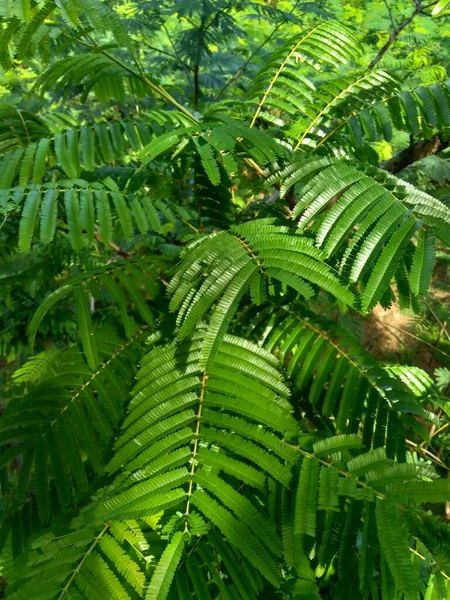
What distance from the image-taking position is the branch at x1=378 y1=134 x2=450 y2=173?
1.49m

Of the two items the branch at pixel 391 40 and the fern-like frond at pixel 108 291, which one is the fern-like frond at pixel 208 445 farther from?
the branch at pixel 391 40

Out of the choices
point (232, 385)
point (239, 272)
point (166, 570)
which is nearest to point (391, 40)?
point (239, 272)

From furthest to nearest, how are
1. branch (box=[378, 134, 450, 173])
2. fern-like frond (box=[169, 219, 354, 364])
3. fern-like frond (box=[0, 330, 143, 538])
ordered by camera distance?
branch (box=[378, 134, 450, 173]) → fern-like frond (box=[0, 330, 143, 538]) → fern-like frond (box=[169, 219, 354, 364])

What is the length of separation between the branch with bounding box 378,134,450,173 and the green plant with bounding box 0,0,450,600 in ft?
0.07

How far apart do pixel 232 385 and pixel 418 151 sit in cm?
107

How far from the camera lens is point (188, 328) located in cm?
99

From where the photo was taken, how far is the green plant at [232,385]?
808 mm

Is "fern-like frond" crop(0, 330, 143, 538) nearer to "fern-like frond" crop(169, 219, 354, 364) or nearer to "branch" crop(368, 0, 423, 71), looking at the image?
"fern-like frond" crop(169, 219, 354, 364)

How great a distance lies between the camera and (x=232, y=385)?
39.8 inches

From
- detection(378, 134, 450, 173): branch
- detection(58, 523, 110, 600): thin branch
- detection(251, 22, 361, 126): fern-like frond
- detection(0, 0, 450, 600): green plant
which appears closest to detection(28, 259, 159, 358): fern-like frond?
detection(0, 0, 450, 600): green plant

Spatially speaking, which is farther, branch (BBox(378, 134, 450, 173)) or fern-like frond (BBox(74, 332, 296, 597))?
branch (BBox(378, 134, 450, 173))

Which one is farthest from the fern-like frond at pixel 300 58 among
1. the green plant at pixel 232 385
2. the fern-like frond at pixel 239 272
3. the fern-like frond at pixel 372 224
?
the fern-like frond at pixel 239 272

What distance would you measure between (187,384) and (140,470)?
21 cm

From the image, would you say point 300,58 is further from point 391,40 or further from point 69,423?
point 69,423
